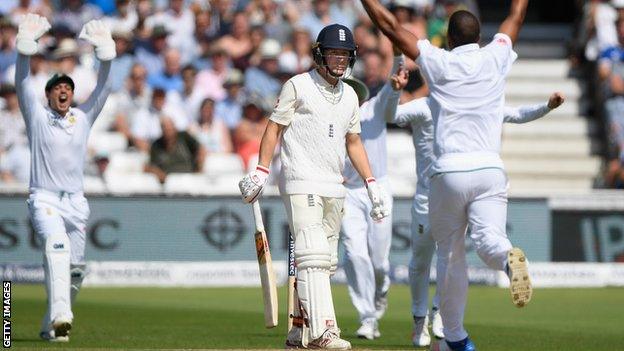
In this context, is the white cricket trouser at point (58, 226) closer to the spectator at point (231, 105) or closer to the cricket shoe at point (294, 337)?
the cricket shoe at point (294, 337)

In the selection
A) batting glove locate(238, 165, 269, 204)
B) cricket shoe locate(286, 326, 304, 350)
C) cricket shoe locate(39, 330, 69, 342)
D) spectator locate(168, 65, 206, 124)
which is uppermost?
spectator locate(168, 65, 206, 124)

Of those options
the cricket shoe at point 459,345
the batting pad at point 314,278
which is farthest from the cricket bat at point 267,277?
the cricket shoe at point 459,345

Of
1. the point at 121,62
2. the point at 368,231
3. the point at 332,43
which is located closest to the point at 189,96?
the point at 121,62

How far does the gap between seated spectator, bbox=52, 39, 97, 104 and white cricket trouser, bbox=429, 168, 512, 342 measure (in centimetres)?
1195

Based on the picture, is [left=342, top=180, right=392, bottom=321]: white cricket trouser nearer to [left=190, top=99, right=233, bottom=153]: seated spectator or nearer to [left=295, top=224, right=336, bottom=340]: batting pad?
[left=295, top=224, right=336, bottom=340]: batting pad

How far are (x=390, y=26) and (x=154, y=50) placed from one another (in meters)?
13.0

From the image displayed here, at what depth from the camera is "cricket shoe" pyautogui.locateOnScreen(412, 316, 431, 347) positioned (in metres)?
11.6

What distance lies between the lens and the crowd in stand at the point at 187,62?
19.9 metres

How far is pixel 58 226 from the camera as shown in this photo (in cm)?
1149

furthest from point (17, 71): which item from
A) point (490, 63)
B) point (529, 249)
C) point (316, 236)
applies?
point (529, 249)

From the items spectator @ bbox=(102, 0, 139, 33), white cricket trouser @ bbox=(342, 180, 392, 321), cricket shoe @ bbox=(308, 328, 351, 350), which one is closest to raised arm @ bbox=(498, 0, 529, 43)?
cricket shoe @ bbox=(308, 328, 351, 350)

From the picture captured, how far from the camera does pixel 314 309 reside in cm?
955

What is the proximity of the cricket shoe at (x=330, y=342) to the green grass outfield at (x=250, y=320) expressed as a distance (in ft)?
4.19

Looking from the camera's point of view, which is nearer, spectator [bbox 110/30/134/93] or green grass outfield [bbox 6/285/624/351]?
green grass outfield [bbox 6/285/624/351]
